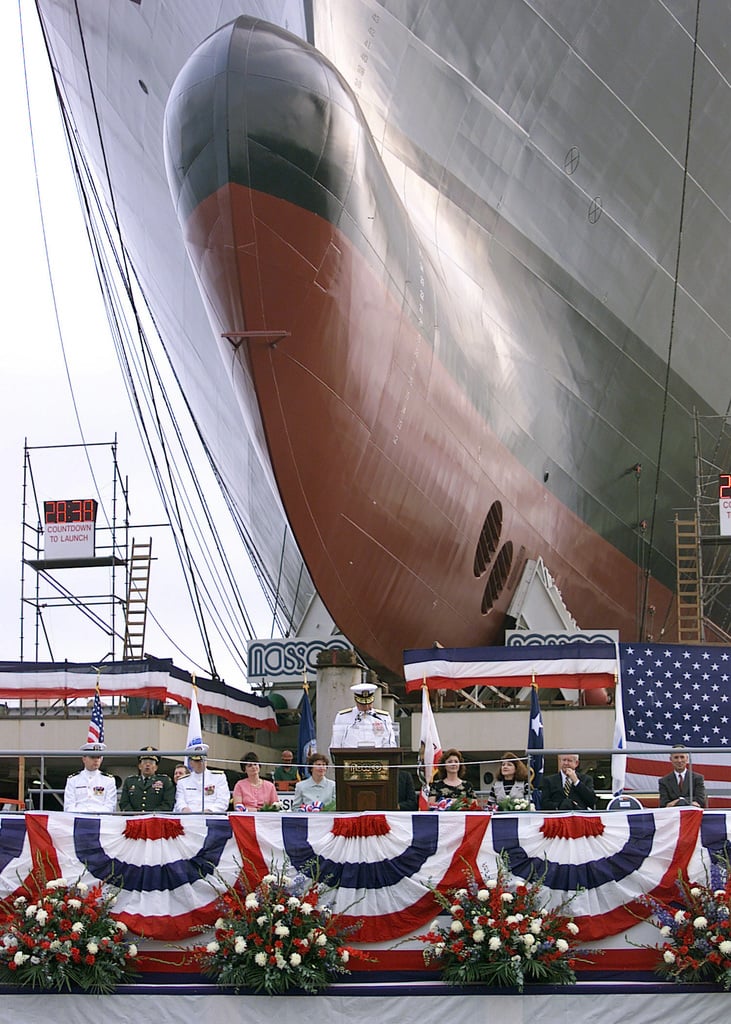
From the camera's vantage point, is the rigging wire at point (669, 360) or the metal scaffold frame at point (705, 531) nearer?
the rigging wire at point (669, 360)

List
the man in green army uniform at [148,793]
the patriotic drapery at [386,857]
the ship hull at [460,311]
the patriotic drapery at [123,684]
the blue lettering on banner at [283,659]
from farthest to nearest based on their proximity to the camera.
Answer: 1. the blue lettering on banner at [283,659]
2. the patriotic drapery at [123,684]
3. the ship hull at [460,311]
4. the man in green army uniform at [148,793]
5. the patriotic drapery at [386,857]

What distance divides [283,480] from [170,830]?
674cm

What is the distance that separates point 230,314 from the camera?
1417 cm

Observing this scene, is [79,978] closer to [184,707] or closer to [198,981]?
[198,981]

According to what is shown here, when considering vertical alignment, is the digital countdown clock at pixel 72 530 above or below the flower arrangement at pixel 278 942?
above

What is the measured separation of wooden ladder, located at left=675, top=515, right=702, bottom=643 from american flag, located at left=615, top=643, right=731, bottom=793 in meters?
4.78

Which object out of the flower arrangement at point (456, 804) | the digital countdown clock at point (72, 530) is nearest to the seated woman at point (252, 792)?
the flower arrangement at point (456, 804)

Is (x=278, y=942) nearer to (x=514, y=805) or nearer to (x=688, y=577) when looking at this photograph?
(x=514, y=805)

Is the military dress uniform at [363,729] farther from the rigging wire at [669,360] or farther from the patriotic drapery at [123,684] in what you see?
the rigging wire at [669,360]

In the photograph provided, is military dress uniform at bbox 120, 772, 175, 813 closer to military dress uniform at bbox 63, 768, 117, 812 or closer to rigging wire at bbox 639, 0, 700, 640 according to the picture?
military dress uniform at bbox 63, 768, 117, 812

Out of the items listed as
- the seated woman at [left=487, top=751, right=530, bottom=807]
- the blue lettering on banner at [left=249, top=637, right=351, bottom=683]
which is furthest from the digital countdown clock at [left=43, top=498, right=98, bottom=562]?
the seated woman at [left=487, top=751, right=530, bottom=807]

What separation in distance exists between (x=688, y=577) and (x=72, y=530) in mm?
12459

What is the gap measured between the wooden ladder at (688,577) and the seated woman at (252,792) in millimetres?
11253

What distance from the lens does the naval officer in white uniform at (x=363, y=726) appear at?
924 centimetres
